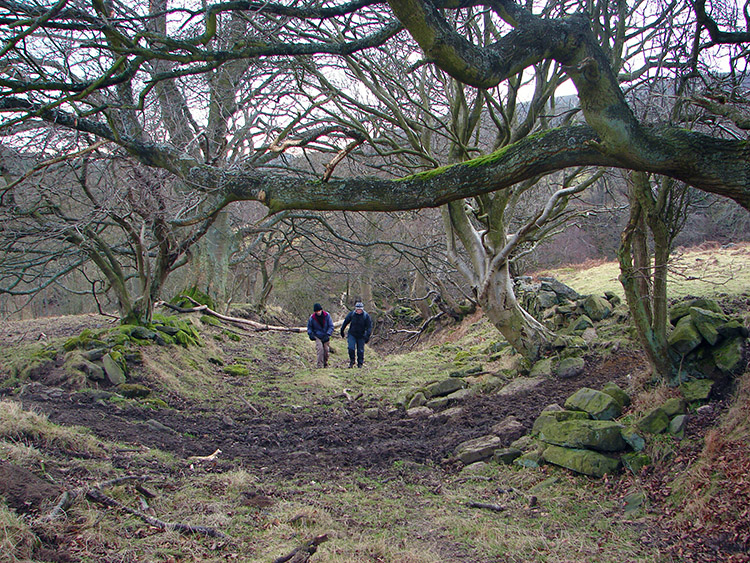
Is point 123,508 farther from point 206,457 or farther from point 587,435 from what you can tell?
point 587,435

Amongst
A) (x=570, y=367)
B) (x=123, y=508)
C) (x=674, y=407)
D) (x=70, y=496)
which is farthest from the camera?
(x=570, y=367)

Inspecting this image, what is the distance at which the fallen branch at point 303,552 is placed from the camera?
3463 mm

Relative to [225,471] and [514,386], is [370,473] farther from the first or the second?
[514,386]

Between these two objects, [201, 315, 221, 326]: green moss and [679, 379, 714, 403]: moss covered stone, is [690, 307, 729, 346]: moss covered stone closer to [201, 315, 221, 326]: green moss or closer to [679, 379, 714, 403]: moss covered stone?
Result: [679, 379, 714, 403]: moss covered stone

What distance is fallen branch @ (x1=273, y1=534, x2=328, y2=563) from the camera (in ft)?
11.4

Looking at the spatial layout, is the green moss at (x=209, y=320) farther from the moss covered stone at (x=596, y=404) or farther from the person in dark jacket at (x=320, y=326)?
the moss covered stone at (x=596, y=404)

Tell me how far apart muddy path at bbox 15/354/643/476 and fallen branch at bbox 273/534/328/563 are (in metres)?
1.85

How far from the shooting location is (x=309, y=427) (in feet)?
24.5

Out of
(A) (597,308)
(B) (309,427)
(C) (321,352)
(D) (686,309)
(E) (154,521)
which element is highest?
(D) (686,309)

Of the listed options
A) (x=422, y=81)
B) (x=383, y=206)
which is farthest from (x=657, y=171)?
(x=422, y=81)

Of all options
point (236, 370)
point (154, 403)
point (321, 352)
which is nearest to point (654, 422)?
point (154, 403)

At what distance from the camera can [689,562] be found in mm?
3516

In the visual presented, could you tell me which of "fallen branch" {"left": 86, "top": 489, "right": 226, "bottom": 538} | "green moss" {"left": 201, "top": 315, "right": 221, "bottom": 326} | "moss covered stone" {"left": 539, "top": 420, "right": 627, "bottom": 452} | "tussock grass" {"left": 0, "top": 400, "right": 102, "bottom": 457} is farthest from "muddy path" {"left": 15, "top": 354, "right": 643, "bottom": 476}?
"green moss" {"left": 201, "top": 315, "right": 221, "bottom": 326}

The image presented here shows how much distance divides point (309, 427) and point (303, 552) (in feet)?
13.0
